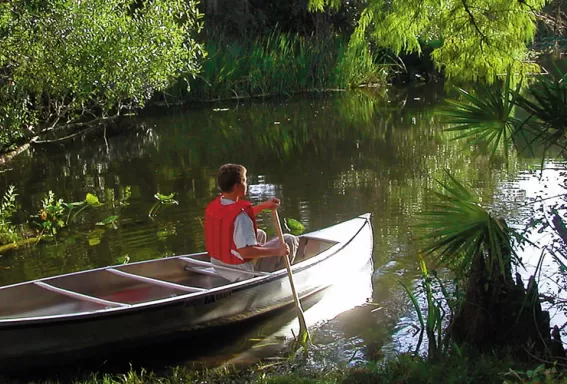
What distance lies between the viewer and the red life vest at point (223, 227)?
6246mm

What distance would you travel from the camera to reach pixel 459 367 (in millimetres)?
4551

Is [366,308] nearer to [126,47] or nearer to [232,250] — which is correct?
[232,250]

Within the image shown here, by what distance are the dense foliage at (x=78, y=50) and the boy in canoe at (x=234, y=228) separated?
492 cm

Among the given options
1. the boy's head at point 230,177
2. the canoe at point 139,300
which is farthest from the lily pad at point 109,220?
the boy's head at point 230,177

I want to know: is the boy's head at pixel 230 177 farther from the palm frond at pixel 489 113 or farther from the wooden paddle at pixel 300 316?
the palm frond at pixel 489 113

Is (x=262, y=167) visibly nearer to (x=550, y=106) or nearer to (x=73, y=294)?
(x=73, y=294)

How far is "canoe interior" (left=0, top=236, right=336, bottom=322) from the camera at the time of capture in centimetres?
613

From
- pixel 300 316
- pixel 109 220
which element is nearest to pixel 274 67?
pixel 109 220

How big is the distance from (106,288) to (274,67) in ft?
61.6

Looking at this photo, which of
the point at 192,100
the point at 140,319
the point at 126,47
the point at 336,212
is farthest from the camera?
the point at 192,100

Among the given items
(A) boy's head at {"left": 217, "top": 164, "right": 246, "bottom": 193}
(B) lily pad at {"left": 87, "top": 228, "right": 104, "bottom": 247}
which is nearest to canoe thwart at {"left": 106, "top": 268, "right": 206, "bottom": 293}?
(A) boy's head at {"left": 217, "top": 164, "right": 246, "bottom": 193}

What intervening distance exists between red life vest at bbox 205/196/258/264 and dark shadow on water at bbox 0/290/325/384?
1.90ft

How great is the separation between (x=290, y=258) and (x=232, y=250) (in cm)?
74

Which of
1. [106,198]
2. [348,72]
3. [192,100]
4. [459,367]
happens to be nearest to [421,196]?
[106,198]
